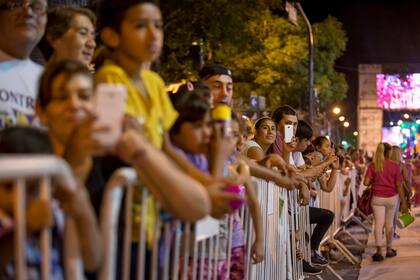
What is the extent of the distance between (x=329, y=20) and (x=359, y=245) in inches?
895

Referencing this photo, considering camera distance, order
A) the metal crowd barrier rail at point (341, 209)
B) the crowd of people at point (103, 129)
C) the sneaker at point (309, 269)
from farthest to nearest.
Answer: the metal crowd barrier rail at point (341, 209), the sneaker at point (309, 269), the crowd of people at point (103, 129)

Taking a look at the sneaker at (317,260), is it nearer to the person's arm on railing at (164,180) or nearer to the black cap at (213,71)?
the black cap at (213,71)

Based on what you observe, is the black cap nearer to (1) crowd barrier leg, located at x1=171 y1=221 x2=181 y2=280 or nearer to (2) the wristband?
(1) crowd barrier leg, located at x1=171 y1=221 x2=181 y2=280

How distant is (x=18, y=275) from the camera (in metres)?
2.12

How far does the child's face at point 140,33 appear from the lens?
10.3 feet

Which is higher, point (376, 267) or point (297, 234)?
point (297, 234)

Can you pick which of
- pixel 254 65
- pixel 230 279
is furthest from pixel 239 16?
pixel 230 279

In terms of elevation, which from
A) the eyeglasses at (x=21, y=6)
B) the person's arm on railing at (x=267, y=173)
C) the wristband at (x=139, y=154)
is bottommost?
the person's arm on railing at (x=267, y=173)

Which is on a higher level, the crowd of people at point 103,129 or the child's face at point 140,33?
the child's face at point 140,33

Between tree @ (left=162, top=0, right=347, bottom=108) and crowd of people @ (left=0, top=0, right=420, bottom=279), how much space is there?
14.8 m


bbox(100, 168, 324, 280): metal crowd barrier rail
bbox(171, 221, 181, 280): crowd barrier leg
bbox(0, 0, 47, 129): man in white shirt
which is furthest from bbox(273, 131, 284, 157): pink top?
bbox(171, 221, 181, 280): crowd barrier leg

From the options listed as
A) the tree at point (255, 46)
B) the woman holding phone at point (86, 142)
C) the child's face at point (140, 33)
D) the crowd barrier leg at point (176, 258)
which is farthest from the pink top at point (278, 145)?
the tree at point (255, 46)

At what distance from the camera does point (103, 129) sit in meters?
2.45

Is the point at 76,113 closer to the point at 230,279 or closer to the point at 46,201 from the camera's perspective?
the point at 46,201
